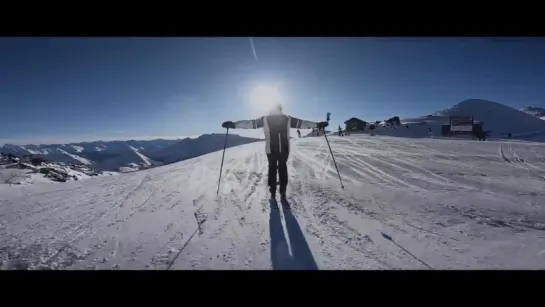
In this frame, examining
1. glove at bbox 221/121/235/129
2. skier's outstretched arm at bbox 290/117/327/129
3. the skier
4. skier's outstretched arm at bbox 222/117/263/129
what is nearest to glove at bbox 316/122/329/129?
skier's outstretched arm at bbox 290/117/327/129

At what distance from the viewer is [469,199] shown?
607 cm

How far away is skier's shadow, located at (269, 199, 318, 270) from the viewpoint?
10.6 feet

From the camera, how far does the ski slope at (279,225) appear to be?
3.43 meters

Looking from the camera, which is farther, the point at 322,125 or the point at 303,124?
the point at 303,124

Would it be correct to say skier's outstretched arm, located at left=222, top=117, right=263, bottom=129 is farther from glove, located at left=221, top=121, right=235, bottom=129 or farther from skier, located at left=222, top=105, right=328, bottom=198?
skier, located at left=222, top=105, right=328, bottom=198

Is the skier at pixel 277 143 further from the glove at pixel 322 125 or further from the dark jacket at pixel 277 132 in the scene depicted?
the glove at pixel 322 125

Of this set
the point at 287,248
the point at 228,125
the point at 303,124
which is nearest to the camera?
the point at 287,248

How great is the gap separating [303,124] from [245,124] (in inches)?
56.4

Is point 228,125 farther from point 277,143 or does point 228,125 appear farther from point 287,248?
point 287,248

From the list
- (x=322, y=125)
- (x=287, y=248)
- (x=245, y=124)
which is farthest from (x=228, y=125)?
(x=287, y=248)

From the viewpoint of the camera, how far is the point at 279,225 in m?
4.56

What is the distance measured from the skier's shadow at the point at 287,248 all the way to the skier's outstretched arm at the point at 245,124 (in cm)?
261
